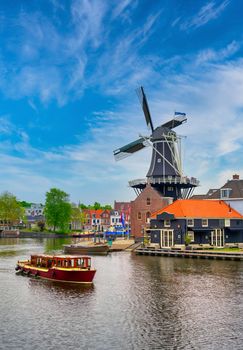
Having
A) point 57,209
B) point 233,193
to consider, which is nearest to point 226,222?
point 233,193

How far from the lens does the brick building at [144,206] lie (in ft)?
297

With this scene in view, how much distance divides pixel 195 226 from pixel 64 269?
110 ft

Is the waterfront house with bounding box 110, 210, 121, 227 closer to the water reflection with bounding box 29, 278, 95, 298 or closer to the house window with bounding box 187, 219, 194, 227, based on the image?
the house window with bounding box 187, 219, 194, 227

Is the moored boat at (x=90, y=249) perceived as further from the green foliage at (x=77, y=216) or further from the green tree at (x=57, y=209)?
the green foliage at (x=77, y=216)

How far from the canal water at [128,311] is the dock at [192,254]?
10901 millimetres

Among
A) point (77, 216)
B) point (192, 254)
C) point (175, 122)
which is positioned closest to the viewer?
point (192, 254)

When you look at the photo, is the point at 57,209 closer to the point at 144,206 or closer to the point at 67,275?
the point at 144,206

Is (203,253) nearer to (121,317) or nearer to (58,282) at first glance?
(58,282)

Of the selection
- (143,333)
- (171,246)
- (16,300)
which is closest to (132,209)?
(171,246)

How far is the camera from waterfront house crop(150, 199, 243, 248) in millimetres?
73094

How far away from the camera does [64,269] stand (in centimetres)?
4488

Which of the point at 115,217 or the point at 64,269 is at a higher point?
the point at 115,217

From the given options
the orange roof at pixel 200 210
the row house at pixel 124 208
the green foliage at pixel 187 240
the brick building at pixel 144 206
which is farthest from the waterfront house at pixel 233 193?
the row house at pixel 124 208

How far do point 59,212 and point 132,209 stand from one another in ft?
210
